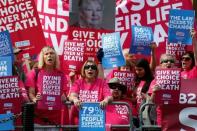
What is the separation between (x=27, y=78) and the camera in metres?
12.2

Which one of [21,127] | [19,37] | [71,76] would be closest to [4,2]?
[19,37]

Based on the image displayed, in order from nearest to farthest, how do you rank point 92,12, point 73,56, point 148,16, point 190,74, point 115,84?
point 115,84, point 190,74, point 73,56, point 148,16, point 92,12

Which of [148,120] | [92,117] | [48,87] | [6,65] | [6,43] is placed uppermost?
[6,43]

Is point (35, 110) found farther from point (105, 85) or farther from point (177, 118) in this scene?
point (177, 118)

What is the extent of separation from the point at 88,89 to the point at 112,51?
39.4 inches

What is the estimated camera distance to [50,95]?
38.5 feet

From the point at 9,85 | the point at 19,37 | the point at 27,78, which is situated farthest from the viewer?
the point at 19,37

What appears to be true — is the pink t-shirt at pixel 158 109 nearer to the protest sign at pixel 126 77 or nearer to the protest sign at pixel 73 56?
the protest sign at pixel 126 77

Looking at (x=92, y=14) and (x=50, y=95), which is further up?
(x=92, y=14)

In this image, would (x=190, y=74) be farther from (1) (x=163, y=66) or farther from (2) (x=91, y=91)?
(2) (x=91, y=91)

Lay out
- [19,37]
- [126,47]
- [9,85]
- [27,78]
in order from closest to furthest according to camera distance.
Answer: [9,85] → [27,78] → [19,37] → [126,47]

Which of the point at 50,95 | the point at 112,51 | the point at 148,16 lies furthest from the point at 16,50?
the point at 148,16

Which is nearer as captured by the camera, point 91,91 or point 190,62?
point 91,91

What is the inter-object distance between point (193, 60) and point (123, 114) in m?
1.41
